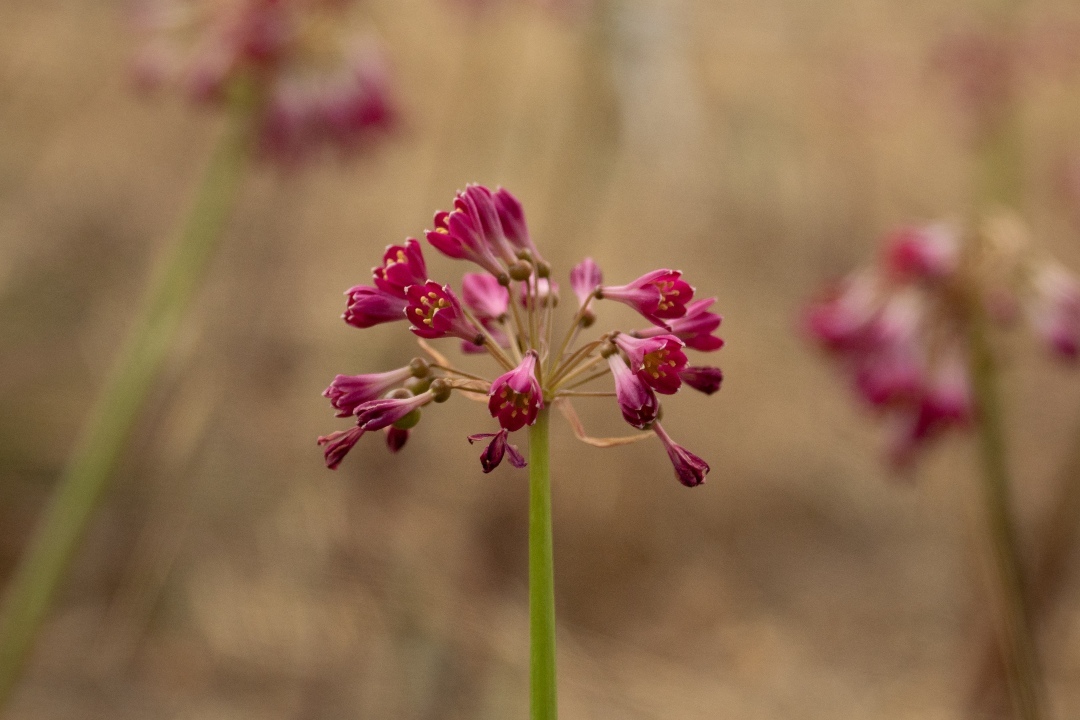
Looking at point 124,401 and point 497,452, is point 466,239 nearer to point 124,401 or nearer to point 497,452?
point 497,452

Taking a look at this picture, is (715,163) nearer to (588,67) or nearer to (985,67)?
(588,67)

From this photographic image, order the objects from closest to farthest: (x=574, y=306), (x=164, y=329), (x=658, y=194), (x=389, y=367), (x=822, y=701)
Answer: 1. (x=164, y=329)
2. (x=822, y=701)
3. (x=389, y=367)
4. (x=574, y=306)
5. (x=658, y=194)

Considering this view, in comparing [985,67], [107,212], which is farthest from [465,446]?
[985,67]

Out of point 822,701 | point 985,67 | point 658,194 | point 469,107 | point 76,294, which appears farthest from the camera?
point 658,194

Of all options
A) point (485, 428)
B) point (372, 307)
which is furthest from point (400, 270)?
point (485, 428)

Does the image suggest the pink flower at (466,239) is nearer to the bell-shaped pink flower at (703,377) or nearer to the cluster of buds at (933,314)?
the bell-shaped pink flower at (703,377)

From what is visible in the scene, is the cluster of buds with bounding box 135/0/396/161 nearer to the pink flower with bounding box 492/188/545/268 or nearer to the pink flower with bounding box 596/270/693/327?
the pink flower with bounding box 492/188/545/268

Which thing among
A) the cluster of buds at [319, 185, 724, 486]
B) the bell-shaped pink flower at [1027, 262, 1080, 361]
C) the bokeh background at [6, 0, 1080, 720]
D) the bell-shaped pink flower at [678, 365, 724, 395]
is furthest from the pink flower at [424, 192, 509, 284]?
the bokeh background at [6, 0, 1080, 720]
